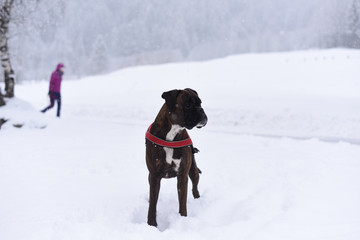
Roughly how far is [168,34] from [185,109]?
50948 millimetres

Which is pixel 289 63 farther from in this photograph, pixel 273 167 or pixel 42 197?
pixel 42 197

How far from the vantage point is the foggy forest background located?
47844mm

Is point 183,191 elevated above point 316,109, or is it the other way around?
point 183,191

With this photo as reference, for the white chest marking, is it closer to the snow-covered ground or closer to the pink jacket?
the snow-covered ground

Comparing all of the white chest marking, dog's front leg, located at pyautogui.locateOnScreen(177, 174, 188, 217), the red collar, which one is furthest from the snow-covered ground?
the red collar

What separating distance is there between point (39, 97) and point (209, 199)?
23668 millimetres

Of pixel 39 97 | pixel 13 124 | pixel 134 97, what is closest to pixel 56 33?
pixel 39 97

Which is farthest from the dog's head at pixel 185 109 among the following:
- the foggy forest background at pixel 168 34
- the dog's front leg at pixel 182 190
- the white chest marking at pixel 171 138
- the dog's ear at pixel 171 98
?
the foggy forest background at pixel 168 34

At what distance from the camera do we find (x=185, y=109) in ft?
9.60

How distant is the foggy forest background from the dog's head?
40.0m

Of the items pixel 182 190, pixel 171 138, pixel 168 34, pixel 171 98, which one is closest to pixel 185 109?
pixel 171 98

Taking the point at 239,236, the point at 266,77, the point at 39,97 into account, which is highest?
the point at 239,236

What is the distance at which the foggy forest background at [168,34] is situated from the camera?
47.8m

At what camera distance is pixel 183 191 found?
3393mm
